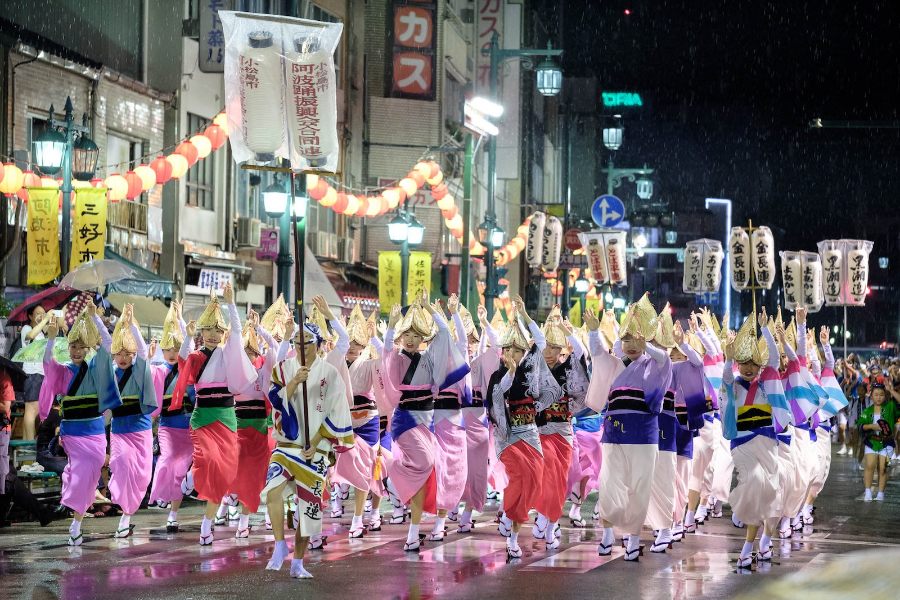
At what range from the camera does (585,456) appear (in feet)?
51.3

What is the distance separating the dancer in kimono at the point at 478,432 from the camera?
1413 centimetres

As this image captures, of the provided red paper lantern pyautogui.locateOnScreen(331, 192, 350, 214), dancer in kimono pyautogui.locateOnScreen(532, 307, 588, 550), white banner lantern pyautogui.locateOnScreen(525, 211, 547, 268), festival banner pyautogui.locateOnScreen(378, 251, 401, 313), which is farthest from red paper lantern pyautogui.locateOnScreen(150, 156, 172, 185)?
white banner lantern pyautogui.locateOnScreen(525, 211, 547, 268)

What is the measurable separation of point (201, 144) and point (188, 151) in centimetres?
24

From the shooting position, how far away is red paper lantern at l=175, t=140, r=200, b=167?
20.5 meters

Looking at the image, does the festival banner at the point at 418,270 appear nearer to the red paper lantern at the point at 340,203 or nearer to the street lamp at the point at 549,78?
the red paper lantern at the point at 340,203

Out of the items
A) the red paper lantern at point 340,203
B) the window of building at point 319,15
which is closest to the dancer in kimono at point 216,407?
the red paper lantern at point 340,203

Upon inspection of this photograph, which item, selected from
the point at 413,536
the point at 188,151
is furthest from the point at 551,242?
the point at 413,536

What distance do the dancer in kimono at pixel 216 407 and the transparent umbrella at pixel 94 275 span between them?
14.6 ft

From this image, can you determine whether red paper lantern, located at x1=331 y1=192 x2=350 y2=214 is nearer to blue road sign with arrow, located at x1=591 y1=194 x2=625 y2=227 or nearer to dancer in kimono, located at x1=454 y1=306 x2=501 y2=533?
dancer in kimono, located at x1=454 y1=306 x2=501 y2=533

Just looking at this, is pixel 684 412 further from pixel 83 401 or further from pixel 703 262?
pixel 703 262

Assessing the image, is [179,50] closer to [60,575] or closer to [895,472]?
[895,472]

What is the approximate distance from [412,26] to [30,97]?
16225 millimetres

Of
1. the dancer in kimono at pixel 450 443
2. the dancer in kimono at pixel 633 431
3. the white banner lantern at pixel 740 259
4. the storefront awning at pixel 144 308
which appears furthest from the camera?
the white banner lantern at pixel 740 259

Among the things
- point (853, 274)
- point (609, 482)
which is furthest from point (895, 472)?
point (609, 482)
